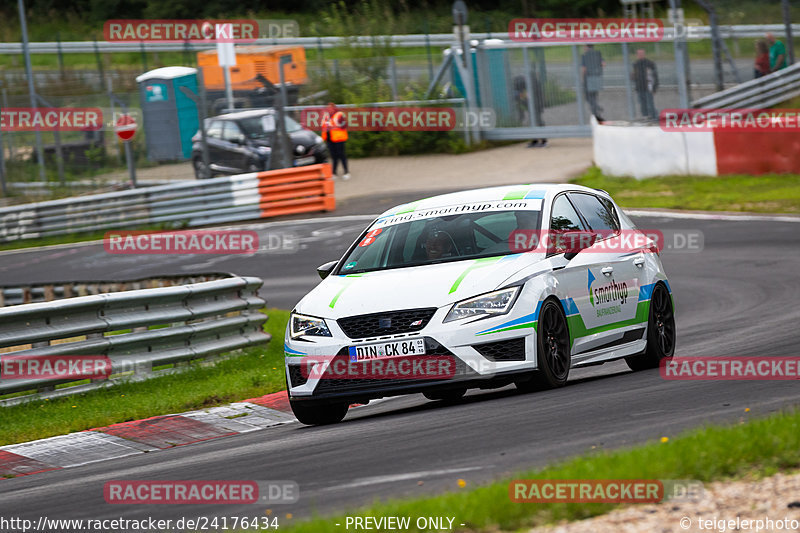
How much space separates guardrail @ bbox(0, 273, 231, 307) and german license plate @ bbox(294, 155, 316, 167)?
1261cm

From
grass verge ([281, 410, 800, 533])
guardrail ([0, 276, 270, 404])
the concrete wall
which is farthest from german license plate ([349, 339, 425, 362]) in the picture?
the concrete wall

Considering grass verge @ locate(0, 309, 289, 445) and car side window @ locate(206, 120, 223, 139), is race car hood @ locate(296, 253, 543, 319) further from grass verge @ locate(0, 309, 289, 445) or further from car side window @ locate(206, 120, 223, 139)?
car side window @ locate(206, 120, 223, 139)

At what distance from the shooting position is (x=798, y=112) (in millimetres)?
27094

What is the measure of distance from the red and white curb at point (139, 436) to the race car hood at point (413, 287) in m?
1.46

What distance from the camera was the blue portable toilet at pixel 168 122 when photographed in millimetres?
30219

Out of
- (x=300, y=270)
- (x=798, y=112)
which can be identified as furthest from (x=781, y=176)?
(x=300, y=270)

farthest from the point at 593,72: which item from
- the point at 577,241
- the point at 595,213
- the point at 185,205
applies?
the point at 577,241

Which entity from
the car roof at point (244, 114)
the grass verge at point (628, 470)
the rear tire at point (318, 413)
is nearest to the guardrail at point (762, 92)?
the car roof at point (244, 114)

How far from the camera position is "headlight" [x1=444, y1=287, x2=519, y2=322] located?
873cm

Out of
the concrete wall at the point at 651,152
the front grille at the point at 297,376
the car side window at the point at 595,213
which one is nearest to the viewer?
the front grille at the point at 297,376

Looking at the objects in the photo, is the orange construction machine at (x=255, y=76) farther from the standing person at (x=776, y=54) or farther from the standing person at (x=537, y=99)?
the standing person at (x=776, y=54)

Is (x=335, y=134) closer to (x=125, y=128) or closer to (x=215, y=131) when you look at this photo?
(x=215, y=131)

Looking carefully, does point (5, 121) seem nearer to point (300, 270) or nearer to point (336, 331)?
point (300, 270)

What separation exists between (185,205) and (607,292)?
19.3 m
